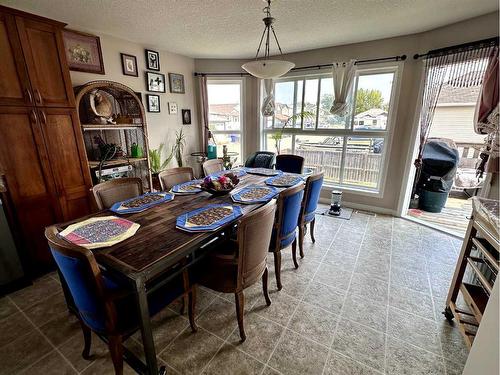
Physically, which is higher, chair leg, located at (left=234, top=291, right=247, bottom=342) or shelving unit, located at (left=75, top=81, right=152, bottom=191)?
shelving unit, located at (left=75, top=81, right=152, bottom=191)

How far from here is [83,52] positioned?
2793mm

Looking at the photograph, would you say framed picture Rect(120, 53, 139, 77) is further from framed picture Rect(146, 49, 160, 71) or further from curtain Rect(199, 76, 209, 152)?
curtain Rect(199, 76, 209, 152)

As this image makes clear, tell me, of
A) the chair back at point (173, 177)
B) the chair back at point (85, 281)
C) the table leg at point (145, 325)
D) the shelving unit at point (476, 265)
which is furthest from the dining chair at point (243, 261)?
the shelving unit at point (476, 265)

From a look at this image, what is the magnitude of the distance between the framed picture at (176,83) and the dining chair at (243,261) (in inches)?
131

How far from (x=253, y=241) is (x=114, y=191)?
138 centimetres

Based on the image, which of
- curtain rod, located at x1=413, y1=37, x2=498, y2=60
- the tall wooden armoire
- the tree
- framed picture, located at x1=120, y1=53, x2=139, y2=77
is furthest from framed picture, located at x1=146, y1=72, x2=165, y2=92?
curtain rod, located at x1=413, y1=37, x2=498, y2=60

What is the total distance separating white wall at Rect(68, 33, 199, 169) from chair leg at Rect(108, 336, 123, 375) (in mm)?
2939

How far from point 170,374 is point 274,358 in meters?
0.64

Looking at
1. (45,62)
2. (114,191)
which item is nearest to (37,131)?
(45,62)

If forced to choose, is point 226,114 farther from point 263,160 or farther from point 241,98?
point 263,160

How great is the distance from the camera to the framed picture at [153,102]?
3.63 metres

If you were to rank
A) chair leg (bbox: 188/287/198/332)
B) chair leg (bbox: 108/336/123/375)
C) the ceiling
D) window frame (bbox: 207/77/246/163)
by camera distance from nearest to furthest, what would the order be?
chair leg (bbox: 108/336/123/375)
chair leg (bbox: 188/287/198/332)
the ceiling
window frame (bbox: 207/77/246/163)

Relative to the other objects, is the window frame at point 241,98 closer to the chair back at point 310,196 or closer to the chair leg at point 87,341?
the chair back at point 310,196

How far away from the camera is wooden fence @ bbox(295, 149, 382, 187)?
12.5ft
